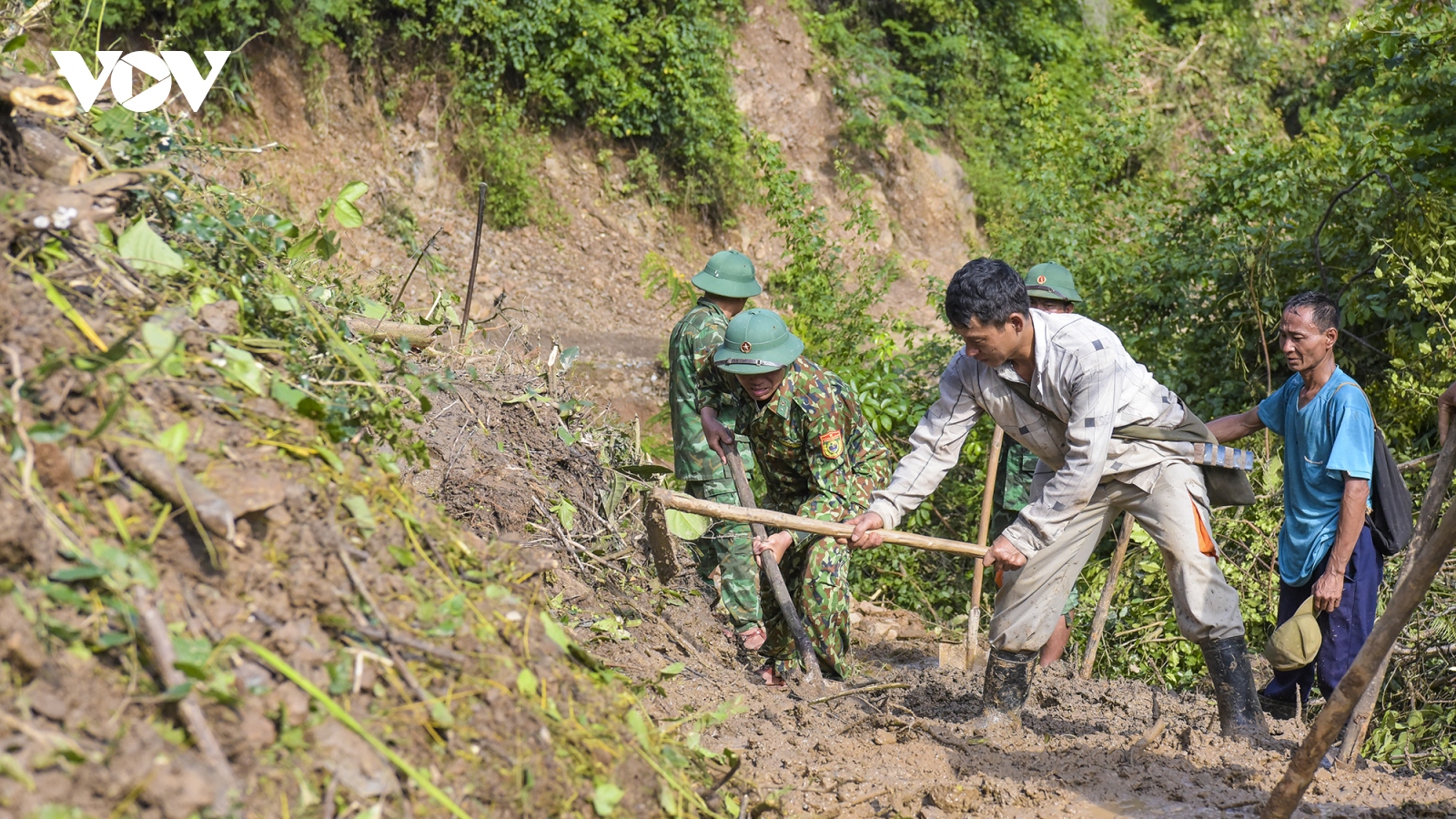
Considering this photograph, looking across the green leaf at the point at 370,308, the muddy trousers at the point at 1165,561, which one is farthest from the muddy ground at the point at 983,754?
the green leaf at the point at 370,308

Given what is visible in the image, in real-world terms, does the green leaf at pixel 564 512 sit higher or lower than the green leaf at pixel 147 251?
lower

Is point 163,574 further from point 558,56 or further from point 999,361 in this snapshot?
point 558,56

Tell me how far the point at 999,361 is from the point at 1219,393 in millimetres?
3966

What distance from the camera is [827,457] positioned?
15.2 feet

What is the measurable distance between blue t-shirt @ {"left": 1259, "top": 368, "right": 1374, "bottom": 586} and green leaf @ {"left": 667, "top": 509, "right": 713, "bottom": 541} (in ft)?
7.69

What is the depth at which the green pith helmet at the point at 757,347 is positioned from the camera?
4496mm

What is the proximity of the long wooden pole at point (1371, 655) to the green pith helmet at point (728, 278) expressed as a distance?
3439 millimetres

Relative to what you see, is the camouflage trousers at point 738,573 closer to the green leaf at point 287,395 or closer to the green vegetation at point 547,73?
the green leaf at point 287,395

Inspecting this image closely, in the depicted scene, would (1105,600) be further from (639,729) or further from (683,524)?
(639,729)

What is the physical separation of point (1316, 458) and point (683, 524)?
96.6 inches

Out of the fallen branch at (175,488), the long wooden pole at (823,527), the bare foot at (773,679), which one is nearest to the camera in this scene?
the fallen branch at (175,488)

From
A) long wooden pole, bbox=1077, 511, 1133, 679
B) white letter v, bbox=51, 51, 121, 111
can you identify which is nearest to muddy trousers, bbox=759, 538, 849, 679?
long wooden pole, bbox=1077, 511, 1133, 679

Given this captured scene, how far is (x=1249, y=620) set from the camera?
5766 mm

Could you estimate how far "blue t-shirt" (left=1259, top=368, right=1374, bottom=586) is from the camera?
4.07 meters
